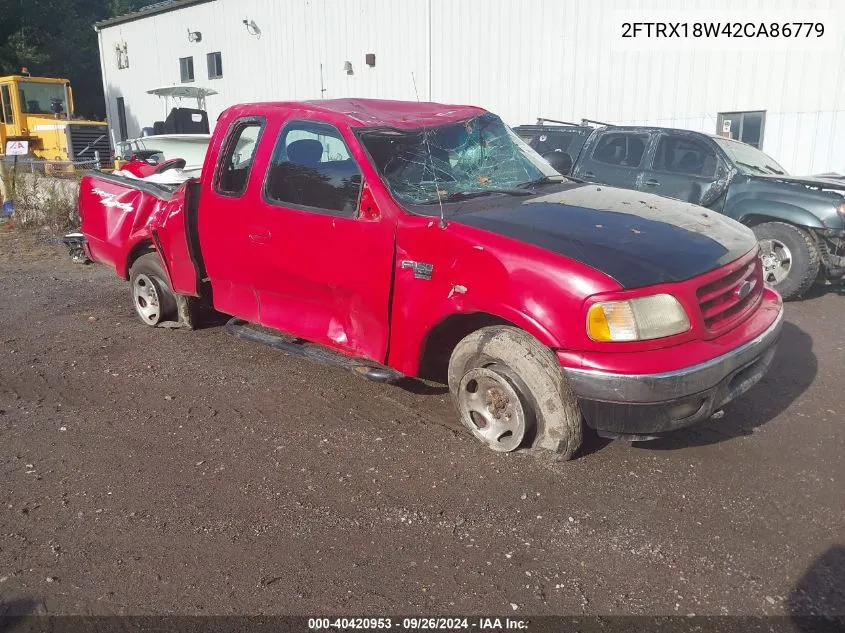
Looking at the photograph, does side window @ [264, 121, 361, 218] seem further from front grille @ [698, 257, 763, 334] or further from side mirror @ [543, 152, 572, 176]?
front grille @ [698, 257, 763, 334]

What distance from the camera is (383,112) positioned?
451cm

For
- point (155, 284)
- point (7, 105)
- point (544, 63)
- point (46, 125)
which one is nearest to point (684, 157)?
point (155, 284)

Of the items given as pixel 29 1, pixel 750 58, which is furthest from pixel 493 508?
pixel 29 1

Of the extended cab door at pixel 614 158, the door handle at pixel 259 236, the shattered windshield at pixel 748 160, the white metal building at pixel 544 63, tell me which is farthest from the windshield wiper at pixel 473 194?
the white metal building at pixel 544 63

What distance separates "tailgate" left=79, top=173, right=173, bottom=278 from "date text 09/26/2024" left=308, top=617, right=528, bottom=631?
13.0 feet

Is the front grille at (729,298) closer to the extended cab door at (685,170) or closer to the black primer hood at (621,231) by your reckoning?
the black primer hood at (621,231)

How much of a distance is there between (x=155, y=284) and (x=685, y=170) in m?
5.99

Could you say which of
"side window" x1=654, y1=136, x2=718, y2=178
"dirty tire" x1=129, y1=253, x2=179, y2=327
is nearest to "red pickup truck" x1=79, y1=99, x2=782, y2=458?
"dirty tire" x1=129, y1=253, x2=179, y2=327

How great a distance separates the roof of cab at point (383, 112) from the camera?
4273mm

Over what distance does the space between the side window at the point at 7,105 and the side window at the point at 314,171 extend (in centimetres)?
2062

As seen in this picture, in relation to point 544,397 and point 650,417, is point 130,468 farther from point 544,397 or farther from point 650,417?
point 650,417

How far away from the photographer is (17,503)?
3434mm

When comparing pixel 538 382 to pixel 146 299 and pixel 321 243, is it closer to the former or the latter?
pixel 321 243

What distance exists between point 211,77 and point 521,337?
2341 centimetres
